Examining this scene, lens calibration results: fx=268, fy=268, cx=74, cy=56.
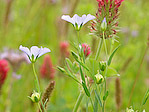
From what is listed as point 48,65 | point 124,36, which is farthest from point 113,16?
point 124,36

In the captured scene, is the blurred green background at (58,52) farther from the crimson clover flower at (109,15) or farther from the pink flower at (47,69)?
the crimson clover flower at (109,15)

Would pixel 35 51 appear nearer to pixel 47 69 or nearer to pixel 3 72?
pixel 3 72

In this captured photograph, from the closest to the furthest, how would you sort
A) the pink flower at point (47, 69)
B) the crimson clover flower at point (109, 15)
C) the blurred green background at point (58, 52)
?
the crimson clover flower at point (109, 15) → the pink flower at point (47, 69) → the blurred green background at point (58, 52)

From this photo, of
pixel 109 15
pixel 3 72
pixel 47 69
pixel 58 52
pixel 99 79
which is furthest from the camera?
pixel 58 52

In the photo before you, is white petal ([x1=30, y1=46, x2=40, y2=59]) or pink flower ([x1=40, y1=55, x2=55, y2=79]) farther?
pink flower ([x1=40, y1=55, x2=55, y2=79])

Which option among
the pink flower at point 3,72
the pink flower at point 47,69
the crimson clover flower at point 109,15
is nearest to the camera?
the crimson clover flower at point 109,15

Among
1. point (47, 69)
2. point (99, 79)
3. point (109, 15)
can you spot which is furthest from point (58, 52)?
point (99, 79)

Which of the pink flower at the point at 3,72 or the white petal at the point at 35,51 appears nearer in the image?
the white petal at the point at 35,51

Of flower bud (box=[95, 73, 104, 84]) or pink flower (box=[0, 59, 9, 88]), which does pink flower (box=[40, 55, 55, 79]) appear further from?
flower bud (box=[95, 73, 104, 84])

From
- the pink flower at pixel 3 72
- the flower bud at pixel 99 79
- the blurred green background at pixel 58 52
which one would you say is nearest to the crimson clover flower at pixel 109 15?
the flower bud at pixel 99 79

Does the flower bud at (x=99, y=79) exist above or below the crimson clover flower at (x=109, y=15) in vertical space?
below

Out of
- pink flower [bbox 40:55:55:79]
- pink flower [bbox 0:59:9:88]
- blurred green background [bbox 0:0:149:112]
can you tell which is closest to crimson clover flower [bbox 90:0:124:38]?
blurred green background [bbox 0:0:149:112]
